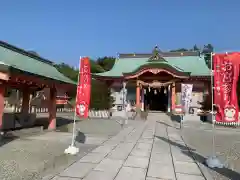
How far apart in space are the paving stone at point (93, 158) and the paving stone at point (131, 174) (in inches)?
41.4

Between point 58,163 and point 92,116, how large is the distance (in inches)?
695

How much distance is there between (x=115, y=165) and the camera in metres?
5.96

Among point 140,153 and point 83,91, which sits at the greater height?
point 83,91

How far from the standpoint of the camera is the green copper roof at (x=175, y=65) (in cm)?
2640

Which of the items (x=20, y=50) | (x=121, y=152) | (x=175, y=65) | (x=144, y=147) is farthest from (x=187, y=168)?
(x=175, y=65)

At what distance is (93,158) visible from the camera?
261 inches

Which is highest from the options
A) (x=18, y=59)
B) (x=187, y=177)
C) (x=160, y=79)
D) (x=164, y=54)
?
(x=164, y=54)

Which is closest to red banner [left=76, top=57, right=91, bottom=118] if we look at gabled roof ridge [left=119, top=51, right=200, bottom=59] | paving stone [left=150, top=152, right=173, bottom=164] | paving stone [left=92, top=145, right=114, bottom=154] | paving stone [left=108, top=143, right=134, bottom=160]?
paving stone [left=92, top=145, right=114, bottom=154]

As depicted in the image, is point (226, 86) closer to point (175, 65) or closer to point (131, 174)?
point (131, 174)

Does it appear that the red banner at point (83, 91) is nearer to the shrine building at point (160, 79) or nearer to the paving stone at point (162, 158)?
the paving stone at point (162, 158)

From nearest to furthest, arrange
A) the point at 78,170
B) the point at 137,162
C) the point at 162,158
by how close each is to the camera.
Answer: the point at 78,170, the point at 137,162, the point at 162,158

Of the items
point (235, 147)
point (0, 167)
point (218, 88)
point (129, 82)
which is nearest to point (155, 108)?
point (129, 82)

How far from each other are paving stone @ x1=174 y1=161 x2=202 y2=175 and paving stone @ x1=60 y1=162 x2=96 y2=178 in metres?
Answer: 2.26

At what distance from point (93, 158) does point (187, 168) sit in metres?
2.69
